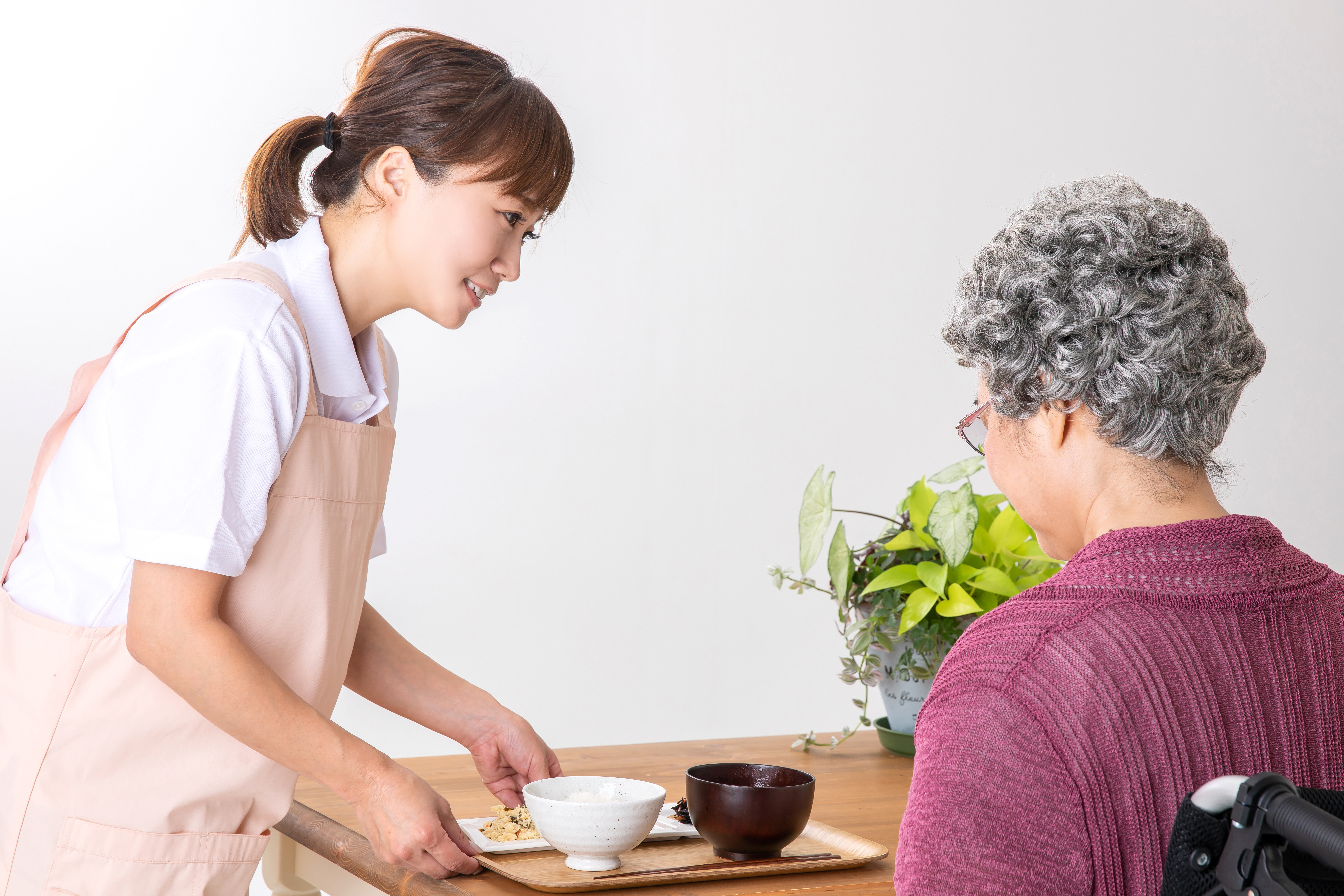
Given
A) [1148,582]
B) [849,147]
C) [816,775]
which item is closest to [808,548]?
[816,775]

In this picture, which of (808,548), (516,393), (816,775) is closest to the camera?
(816,775)

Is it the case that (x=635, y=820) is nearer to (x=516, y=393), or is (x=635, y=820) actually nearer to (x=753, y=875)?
(x=753, y=875)

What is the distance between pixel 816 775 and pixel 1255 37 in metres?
3.56

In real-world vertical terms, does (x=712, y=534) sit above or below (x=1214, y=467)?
below

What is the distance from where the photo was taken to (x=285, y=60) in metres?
3.17

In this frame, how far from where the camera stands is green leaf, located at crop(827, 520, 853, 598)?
181cm

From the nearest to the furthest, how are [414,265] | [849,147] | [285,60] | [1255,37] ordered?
[414,265] < [285,60] < [849,147] < [1255,37]

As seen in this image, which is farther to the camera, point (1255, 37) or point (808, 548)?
point (1255, 37)

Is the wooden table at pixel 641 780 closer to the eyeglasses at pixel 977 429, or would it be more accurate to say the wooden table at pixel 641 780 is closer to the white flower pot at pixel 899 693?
the white flower pot at pixel 899 693

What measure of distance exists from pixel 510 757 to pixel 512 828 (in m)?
0.17

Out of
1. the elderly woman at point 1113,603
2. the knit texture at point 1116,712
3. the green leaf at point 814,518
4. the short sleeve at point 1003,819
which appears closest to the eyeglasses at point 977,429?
the elderly woman at point 1113,603

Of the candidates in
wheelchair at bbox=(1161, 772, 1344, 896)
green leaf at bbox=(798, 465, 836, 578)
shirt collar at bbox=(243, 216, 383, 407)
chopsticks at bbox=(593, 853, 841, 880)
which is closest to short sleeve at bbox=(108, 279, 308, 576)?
shirt collar at bbox=(243, 216, 383, 407)

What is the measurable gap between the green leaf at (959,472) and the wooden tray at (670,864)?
2.27ft

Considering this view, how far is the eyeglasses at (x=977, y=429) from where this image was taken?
1.12 metres
